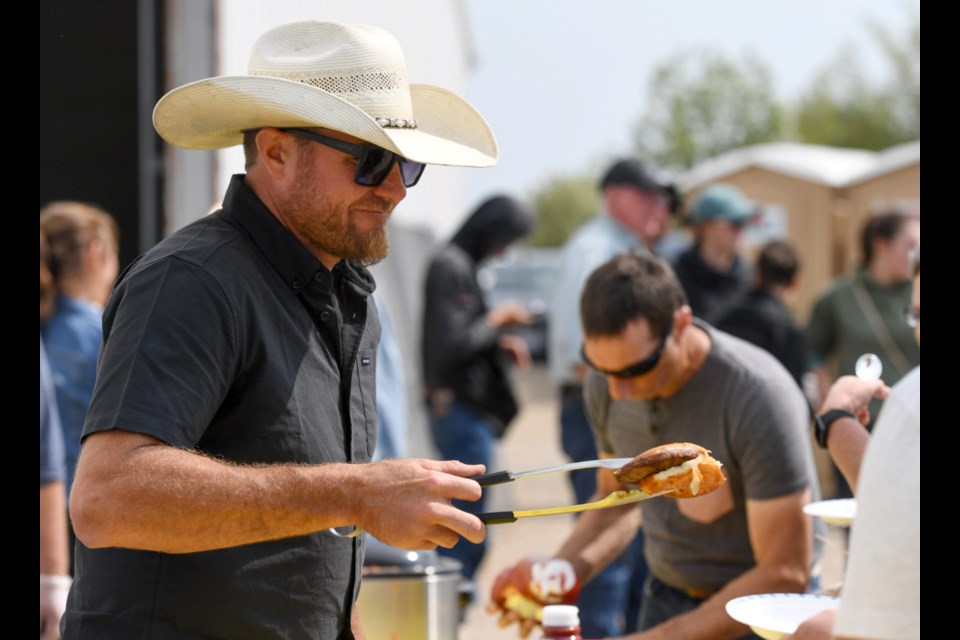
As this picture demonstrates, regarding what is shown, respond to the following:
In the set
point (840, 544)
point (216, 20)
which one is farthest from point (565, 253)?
point (840, 544)

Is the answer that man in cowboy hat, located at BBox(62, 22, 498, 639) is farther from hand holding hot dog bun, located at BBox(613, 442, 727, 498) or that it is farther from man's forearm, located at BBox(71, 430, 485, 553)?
hand holding hot dog bun, located at BBox(613, 442, 727, 498)

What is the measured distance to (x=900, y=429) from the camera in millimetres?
1603

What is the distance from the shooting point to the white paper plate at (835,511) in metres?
2.75

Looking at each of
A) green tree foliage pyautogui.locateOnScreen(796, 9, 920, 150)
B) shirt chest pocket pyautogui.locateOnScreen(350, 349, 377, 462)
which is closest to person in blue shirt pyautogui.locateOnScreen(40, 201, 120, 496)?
shirt chest pocket pyautogui.locateOnScreen(350, 349, 377, 462)

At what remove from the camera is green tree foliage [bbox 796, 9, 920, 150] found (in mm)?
38188

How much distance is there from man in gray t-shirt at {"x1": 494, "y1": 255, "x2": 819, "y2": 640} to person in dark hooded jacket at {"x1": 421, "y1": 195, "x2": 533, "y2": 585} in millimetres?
3147

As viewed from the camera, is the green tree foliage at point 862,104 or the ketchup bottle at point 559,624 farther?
the green tree foliage at point 862,104

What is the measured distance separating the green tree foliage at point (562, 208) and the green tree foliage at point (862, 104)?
2299 centimetres

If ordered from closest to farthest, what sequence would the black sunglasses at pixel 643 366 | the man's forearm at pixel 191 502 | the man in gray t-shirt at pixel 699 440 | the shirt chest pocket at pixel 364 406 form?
the man's forearm at pixel 191 502
the shirt chest pocket at pixel 364 406
the man in gray t-shirt at pixel 699 440
the black sunglasses at pixel 643 366

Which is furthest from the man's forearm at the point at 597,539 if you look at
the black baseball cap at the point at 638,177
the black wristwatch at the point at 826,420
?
the black baseball cap at the point at 638,177

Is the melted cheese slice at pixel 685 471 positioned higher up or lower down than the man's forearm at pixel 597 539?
higher up

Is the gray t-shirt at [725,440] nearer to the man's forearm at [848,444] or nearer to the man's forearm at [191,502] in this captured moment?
the man's forearm at [848,444]
